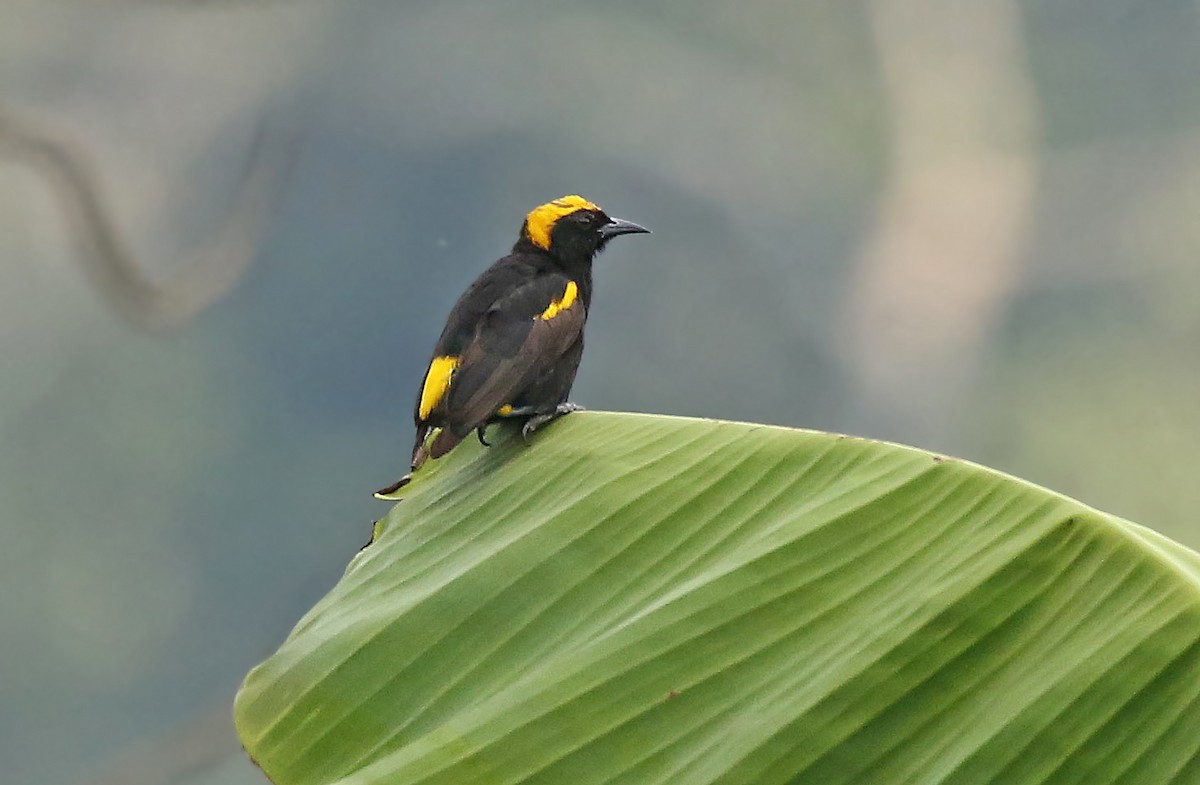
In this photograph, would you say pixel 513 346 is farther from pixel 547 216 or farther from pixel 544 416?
pixel 547 216

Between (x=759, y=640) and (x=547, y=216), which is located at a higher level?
(x=547, y=216)

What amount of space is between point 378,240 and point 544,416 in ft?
6.87

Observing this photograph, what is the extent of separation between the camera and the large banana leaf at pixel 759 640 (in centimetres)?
Result: 88

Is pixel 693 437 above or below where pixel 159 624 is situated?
above

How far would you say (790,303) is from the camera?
142 inches

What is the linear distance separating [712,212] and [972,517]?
2.68 meters

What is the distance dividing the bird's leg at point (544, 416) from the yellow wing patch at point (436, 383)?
5.1 inches

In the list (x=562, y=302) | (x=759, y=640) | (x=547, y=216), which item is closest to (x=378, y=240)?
(x=547, y=216)

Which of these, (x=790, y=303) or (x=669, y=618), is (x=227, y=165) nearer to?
(x=790, y=303)

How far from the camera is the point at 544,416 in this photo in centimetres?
180

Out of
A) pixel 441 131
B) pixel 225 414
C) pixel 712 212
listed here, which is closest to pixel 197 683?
pixel 225 414

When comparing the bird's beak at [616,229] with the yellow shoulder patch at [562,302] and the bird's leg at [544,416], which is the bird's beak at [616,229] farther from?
the bird's leg at [544,416]

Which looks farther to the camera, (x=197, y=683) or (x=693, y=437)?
(x=197, y=683)

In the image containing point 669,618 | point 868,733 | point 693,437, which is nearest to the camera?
point 868,733
